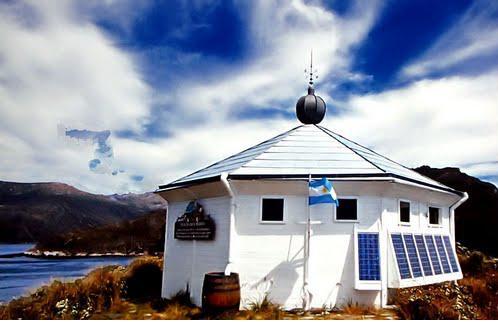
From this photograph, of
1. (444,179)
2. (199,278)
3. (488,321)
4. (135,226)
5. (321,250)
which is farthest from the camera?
(135,226)

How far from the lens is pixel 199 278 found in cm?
1048

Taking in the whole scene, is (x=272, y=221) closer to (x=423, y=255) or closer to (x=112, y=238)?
(x=423, y=255)

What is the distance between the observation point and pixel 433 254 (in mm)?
10914

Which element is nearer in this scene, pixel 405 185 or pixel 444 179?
pixel 405 185

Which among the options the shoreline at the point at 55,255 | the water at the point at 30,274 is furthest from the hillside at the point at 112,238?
the water at the point at 30,274

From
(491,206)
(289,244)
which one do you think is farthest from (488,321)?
(491,206)

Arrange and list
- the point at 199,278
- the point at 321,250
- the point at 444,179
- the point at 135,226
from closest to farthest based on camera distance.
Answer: the point at 321,250 → the point at 199,278 → the point at 444,179 → the point at 135,226

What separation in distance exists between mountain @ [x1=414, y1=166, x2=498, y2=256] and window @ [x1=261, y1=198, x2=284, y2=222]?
2681cm

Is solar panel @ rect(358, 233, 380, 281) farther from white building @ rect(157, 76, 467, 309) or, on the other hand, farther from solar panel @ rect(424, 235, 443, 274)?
solar panel @ rect(424, 235, 443, 274)

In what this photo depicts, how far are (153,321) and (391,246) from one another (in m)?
6.08

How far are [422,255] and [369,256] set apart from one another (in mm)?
2074

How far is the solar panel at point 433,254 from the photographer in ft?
34.9

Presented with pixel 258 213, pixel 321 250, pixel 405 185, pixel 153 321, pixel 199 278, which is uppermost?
pixel 405 185

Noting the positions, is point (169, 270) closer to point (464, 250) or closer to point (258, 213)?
point (258, 213)
